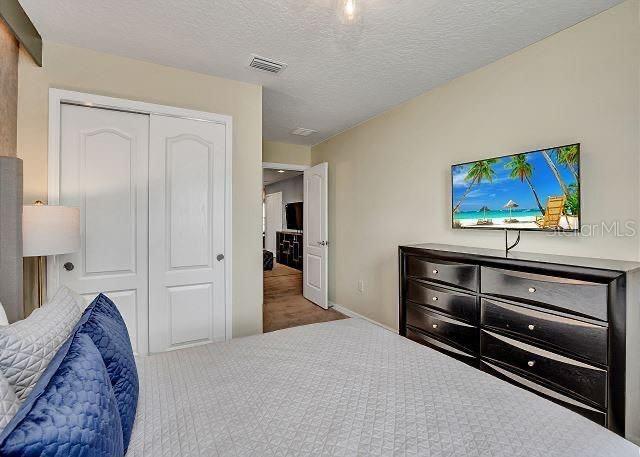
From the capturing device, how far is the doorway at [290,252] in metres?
4.32

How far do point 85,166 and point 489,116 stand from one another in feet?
10.5

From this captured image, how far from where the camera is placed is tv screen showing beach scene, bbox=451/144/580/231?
78.2 inches

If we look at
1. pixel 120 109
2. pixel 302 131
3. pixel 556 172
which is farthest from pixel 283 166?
pixel 556 172

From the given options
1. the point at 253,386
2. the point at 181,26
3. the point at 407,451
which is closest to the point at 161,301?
the point at 253,386

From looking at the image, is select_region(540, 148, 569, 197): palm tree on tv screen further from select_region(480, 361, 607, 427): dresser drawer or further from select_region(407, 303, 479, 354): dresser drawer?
select_region(480, 361, 607, 427): dresser drawer

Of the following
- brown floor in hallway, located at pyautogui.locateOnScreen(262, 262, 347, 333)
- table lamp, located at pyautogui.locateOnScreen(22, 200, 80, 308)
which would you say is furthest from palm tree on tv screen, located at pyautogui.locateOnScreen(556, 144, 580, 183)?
table lamp, located at pyautogui.locateOnScreen(22, 200, 80, 308)

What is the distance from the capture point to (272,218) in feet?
33.1

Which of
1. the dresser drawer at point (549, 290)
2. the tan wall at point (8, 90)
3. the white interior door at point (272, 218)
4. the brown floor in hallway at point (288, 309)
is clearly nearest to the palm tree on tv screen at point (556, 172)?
the dresser drawer at point (549, 290)

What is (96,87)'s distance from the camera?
7.80 feet

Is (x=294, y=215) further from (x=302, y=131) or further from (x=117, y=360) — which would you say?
(x=117, y=360)

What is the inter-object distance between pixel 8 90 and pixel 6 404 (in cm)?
227

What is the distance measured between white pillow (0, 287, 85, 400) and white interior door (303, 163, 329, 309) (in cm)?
357

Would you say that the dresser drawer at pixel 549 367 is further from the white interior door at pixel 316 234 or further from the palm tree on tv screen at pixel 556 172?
the white interior door at pixel 316 234

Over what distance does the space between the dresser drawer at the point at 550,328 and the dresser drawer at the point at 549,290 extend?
68mm
